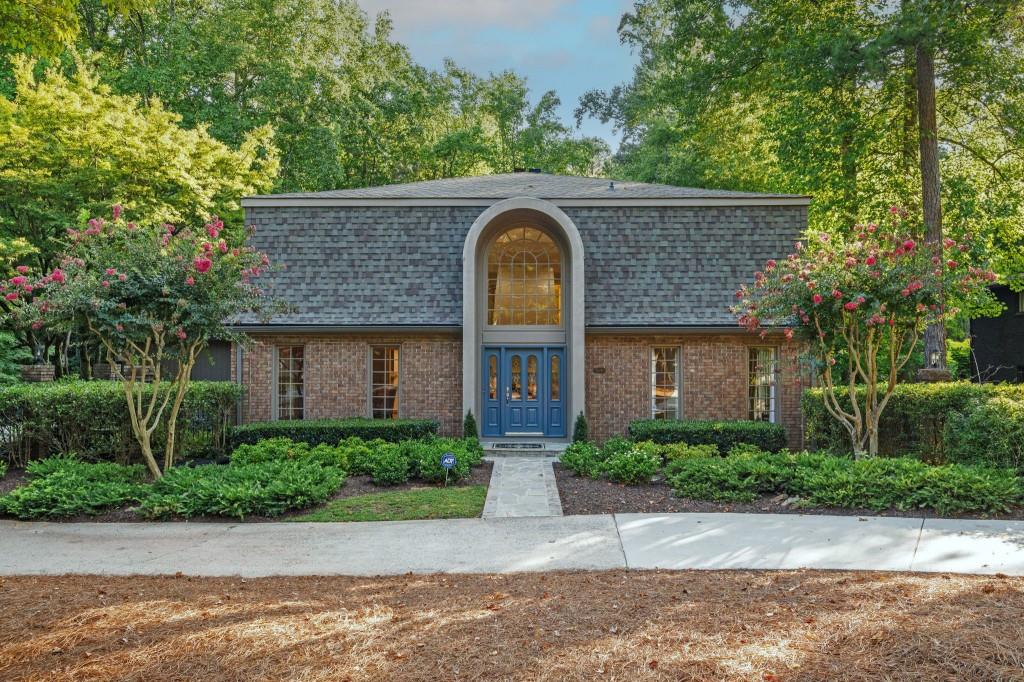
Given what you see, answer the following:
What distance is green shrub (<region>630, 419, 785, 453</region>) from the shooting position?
12.5 metres

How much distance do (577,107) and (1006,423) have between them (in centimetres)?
3376

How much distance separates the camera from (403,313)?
14.2m

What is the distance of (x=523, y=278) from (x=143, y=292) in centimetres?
812

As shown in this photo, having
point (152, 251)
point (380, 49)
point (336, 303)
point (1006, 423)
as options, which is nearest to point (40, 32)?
point (152, 251)

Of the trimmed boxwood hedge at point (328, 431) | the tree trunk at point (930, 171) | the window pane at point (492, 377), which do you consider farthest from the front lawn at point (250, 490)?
the tree trunk at point (930, 171)

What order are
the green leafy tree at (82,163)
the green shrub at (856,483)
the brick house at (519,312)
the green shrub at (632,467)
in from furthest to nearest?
the green leafy tree at (82,163) < the brick house at (519,312) < the green shrub at (632,467) < the green shrub at (856,483)

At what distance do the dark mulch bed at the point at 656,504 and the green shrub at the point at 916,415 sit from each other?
88.9 inches

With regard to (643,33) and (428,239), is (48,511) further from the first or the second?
(643,33)

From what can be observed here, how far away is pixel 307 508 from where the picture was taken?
8.53m

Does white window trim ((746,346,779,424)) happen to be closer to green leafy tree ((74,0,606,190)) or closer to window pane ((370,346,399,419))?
window pane ((370,346,399,419))

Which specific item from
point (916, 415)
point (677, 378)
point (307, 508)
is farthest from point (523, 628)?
point (677, 378)

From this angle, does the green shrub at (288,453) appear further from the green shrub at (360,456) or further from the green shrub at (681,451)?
the green shrub at (681,451)

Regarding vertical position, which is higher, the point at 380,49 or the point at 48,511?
the point at 380,49

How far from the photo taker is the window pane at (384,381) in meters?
14.4
